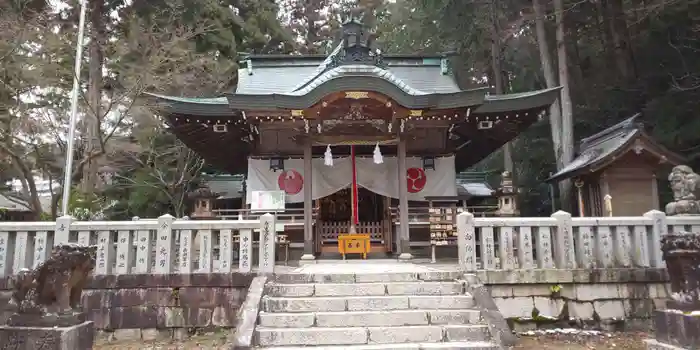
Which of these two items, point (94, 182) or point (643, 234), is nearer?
point (643, 234)

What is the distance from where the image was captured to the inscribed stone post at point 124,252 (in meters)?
7.13

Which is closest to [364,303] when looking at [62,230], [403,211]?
[403,211]

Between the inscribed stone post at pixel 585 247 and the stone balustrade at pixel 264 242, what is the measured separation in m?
0.01

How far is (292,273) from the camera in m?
7.19

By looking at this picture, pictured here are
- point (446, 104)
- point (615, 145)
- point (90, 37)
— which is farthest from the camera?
point (90, 37)

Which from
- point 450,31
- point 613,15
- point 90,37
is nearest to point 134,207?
point 90,37

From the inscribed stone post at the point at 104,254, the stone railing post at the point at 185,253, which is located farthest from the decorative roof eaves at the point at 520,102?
the inscribed stone post at the point at 104,254

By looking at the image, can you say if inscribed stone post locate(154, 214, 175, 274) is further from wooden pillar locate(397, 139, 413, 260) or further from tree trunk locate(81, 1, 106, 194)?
tree trunk locate(81, 1, 106, 194)

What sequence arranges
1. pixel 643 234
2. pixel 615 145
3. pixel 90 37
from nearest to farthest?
pixel 643 234
pixel 615 145
pixel 90 37

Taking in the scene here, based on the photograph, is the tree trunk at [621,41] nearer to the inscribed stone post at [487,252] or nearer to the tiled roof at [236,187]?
the tiled roof at [236,187]

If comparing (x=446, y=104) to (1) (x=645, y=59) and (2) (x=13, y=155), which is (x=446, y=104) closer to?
(2) (x=13, y=155)

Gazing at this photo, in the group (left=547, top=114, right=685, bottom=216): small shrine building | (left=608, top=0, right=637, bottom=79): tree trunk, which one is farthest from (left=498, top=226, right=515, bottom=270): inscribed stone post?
(left=608, top=0, right=637, bottom=79): tree trunk

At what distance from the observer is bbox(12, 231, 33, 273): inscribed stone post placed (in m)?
7.07

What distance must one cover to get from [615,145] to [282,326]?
9.72 meters
